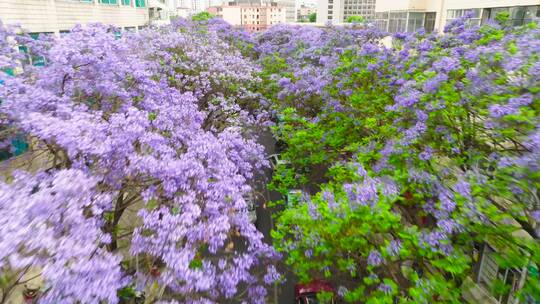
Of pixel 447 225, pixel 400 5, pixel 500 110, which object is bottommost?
pixel 447 225

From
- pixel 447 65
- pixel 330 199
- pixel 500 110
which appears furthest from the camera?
pixel 447 65

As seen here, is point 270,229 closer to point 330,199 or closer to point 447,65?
point 330,199

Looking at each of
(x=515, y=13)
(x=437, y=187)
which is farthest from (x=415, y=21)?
(x=437, y=187)

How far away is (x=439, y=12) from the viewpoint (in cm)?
2484

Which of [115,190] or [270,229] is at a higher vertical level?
[115,190]

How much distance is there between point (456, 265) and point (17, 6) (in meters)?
17.5

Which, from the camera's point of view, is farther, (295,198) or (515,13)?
(515,13)

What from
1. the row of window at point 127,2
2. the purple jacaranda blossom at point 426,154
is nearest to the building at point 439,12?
the purple jacaranda blossom at point 426,154

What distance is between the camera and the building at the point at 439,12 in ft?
56.1

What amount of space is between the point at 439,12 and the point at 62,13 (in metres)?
23.2

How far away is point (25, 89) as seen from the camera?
8.39m

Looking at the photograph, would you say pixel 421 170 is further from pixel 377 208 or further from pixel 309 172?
pixel 309 172

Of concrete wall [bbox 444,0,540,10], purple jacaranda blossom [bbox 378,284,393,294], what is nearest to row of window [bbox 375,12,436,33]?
concrete wall [bbox 444,0,540,10]

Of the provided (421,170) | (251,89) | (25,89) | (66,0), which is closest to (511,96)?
(421,170)
